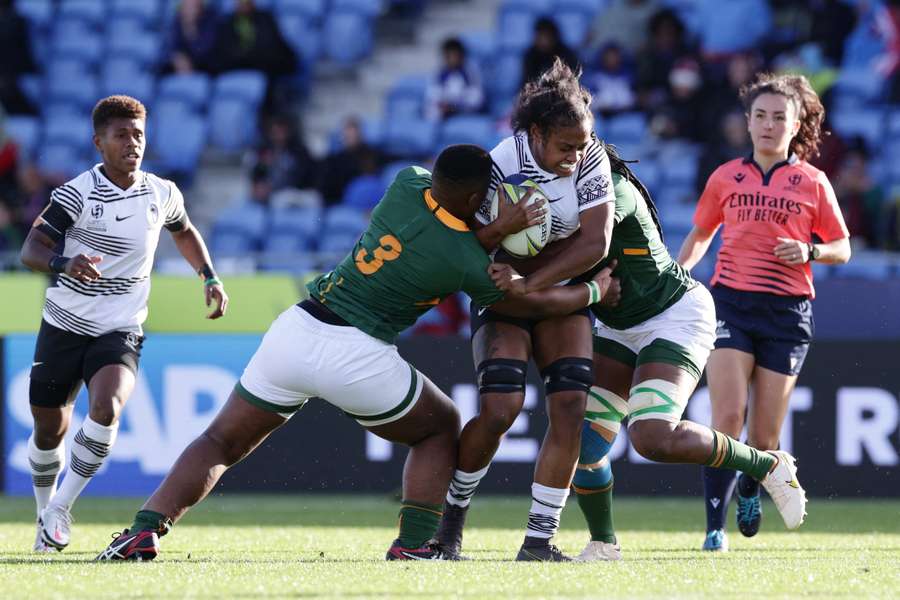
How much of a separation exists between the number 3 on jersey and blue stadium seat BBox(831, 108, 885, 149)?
855 cm

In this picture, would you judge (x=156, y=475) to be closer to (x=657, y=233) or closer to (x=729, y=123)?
(x=657, y=233)

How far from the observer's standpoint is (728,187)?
25.0ft

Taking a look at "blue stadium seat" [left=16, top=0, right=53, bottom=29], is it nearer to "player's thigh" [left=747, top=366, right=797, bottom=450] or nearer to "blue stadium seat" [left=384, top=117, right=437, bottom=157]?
"blue stadium seat" [left=384, top=117, right=437, bottom=157]

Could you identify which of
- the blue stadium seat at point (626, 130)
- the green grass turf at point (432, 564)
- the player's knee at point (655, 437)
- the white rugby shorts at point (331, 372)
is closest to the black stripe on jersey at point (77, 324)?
the green grass turf at point (432, 564)

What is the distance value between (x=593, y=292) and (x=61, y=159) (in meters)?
11.1

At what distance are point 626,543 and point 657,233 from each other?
1.81 metres

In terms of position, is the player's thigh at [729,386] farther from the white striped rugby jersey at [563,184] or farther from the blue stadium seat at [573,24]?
the blue stadium seat at [573,24]

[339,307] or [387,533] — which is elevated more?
[339,307]

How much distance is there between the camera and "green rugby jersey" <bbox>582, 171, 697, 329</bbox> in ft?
21.1

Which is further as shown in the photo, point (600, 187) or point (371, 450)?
point (371, 450)

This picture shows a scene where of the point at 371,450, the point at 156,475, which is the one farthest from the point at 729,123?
the point at 156,475

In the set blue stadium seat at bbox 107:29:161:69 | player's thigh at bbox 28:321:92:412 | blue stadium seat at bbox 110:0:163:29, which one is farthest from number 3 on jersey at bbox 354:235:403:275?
blue stadium seat at bbox 110:0:163:29

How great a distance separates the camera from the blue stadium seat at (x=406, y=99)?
50.9 ft

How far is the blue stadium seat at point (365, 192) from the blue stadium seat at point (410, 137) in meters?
0.80
